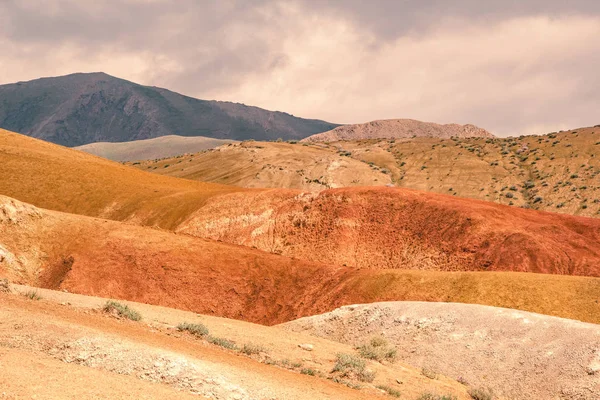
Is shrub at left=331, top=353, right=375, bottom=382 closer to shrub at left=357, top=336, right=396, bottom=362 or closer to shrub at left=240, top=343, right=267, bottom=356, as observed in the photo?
shrub at left=240, top=343, right=267, bottom=356

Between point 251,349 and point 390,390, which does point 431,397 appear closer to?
point 390,390

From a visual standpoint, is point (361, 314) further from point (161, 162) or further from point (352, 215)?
point (161, 162)

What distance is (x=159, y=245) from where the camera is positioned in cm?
3941

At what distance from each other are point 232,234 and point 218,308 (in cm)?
1590

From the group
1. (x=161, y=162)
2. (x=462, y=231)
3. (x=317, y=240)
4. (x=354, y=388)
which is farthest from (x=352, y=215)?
(x=161, y=162)

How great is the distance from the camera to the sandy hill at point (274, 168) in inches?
4336

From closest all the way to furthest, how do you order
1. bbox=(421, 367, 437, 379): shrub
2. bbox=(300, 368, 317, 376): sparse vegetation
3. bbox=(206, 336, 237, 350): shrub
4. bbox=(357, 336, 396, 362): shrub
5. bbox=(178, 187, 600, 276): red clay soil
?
1. bbox=(300, 368, 317, 376): sparse vegetation
2. bbox=(206, 336, 237, 350): shrub
3. bbox=(421, 367, 437, 379): shrub
4. bbox=(357, 336, 396, 362): shrub
5. bbox=(178, 187, 600, 276): red clay soil

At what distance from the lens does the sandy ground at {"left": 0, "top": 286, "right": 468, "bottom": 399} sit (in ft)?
37.3

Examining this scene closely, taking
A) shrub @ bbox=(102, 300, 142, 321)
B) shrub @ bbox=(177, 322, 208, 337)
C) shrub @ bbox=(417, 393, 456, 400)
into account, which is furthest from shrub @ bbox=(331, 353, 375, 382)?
shrub @ bbox=(102, 300, 142, 321)

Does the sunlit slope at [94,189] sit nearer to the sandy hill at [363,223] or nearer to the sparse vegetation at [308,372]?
the sandy hill at [363,223]

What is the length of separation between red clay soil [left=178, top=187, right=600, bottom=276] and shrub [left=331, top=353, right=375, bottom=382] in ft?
82.2

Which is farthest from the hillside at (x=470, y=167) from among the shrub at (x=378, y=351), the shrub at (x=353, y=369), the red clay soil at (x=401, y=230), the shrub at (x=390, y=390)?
the shrub at (x=390, y=390)

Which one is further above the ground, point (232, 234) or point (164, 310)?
point (232, 234)

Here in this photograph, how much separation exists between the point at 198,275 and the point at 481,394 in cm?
2319
